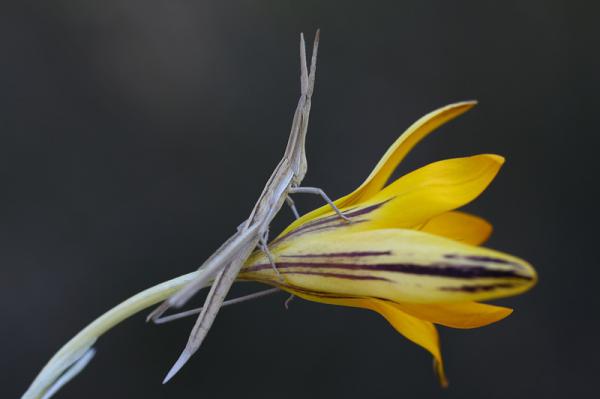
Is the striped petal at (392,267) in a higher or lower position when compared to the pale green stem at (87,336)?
lower

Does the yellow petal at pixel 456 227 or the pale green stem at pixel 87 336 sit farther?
the yellow petal at pixel 456 227

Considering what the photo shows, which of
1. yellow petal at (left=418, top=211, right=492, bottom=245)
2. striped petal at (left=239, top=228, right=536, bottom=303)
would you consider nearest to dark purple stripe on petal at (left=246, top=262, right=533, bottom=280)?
striped petal at (left=239, top=228, right=536, bottom=303)

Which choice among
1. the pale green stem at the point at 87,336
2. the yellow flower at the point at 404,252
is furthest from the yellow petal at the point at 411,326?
the pale green stem at the point at 87,336

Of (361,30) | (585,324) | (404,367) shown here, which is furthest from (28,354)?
(585,324)

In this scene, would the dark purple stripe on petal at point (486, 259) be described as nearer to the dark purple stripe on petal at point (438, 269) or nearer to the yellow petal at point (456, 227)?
the dark purple stripe on petal at point (438, 269)

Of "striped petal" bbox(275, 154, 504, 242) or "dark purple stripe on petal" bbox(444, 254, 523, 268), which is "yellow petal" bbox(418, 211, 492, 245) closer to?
"striped petal" bbox(275, 154, 504, 242)

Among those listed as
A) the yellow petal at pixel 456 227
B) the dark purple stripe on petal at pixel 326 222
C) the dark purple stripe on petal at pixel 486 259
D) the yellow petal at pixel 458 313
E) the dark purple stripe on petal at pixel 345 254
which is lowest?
the yellow petal at pixel 458 313

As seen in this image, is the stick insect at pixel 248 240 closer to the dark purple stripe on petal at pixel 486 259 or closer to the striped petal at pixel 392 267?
the striped petal at pixel 392 267
